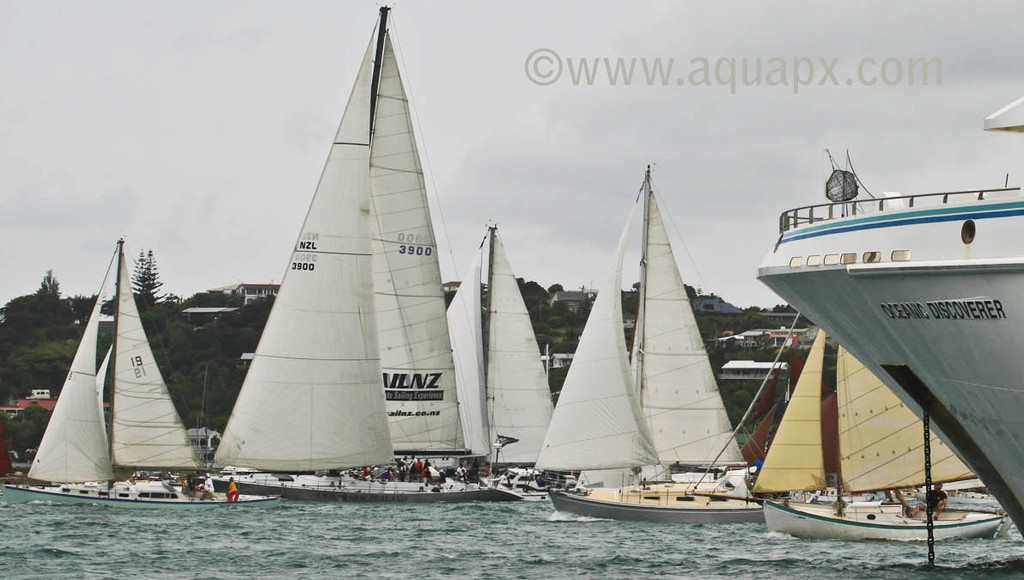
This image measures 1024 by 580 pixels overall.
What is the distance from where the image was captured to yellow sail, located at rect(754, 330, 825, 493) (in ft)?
148

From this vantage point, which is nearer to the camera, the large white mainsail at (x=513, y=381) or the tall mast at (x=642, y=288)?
the tall mast at (x=642, y=288)

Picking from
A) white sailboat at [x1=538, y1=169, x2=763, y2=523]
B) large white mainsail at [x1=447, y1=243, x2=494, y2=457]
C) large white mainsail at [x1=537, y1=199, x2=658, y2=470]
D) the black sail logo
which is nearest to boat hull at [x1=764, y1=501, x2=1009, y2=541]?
white sailboat at [x1=538, y1=169, x2=763, y2=523]

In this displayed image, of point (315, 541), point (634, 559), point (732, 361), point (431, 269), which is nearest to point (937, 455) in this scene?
point (634, 559)

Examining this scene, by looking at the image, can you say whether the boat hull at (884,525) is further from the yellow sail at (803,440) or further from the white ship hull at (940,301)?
the white ship hull at (940,301)

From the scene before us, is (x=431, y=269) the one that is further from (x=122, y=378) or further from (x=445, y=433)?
(x=122, y=378)

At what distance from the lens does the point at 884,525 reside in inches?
1639

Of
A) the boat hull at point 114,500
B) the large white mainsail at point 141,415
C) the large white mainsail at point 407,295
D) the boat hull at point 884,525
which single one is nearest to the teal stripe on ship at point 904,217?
the boat hull at point 884,525

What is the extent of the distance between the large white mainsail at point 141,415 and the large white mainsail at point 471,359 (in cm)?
1702

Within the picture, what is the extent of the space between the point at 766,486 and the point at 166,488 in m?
24.2

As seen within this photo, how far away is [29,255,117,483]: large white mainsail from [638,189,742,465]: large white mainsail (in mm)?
20942

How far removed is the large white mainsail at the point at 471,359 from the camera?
77.9m

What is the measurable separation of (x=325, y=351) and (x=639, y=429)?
35.9 ft

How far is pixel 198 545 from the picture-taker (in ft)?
136

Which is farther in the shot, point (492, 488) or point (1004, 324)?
point (492, 488)
